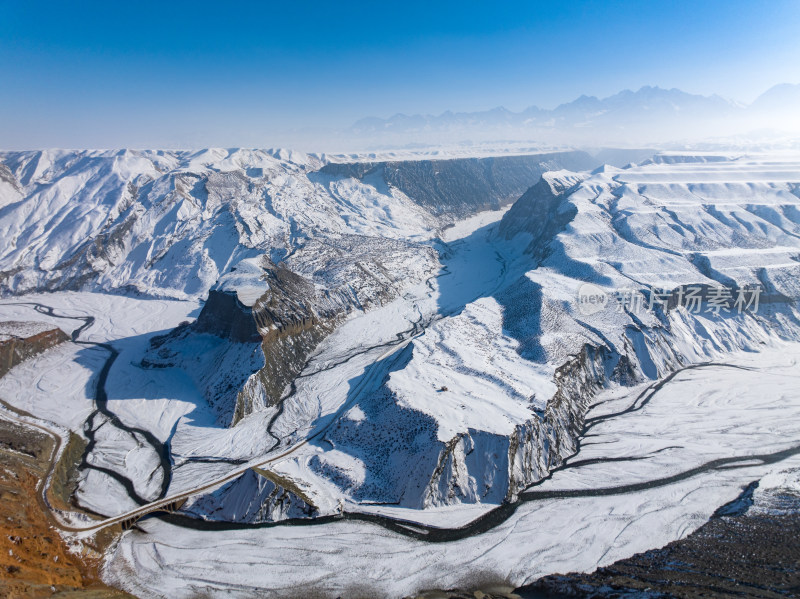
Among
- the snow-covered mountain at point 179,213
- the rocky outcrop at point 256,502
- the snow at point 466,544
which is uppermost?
the snow-covered mountain at point 179,213

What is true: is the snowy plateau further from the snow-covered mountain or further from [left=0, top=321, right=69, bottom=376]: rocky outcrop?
the snow-covered mountain

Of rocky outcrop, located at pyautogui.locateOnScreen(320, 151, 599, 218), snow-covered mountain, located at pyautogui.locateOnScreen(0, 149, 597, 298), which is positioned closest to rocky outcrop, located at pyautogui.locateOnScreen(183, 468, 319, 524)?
snow-covered mountain, located at pyautogui.locateOnScreen(0, 149, 597, 298)

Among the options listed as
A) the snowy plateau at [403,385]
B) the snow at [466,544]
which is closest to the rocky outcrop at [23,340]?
the snowy plateau at [403,385]

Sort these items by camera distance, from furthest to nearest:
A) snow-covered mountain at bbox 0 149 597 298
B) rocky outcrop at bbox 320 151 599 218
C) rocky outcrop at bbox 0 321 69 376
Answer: rocky outcrop at bbox 320 151 599 218
snow-covered mountain at bbox 0 149 597 298
rocky outcrop at bbox 0 321 69 376

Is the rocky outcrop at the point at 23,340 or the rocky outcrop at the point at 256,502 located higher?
the rocky outcrop at the point at 23,340

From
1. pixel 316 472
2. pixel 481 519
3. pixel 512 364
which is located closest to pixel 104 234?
pixel 316 472

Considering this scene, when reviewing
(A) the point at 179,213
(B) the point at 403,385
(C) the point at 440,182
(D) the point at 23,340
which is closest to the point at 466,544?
(B) the point at 403,385

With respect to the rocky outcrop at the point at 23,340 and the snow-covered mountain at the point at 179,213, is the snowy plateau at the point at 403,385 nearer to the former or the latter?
the rocky outcrop at the point at 23,340

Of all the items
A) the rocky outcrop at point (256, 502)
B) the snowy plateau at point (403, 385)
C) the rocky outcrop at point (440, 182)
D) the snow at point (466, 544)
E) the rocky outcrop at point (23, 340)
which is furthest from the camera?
the rocky outcrop at point (440, 182)
